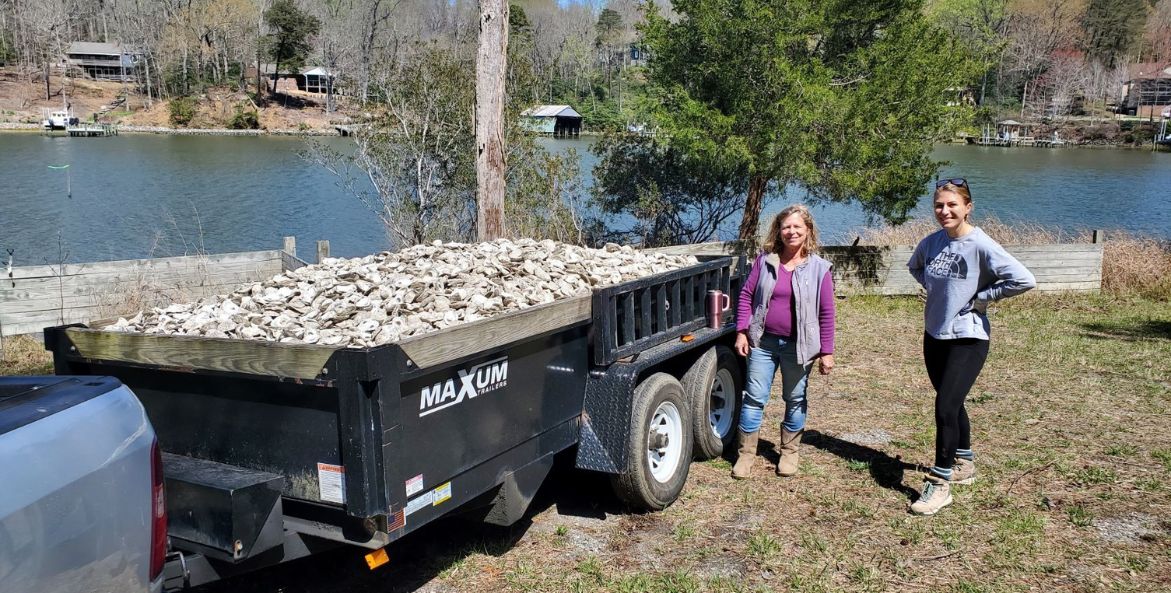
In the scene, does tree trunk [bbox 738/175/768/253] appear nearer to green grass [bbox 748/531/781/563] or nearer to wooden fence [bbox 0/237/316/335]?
wooden fence [bbox 0/237/316/335]

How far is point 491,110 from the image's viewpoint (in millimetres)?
9914

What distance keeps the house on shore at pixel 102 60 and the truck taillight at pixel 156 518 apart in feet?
331

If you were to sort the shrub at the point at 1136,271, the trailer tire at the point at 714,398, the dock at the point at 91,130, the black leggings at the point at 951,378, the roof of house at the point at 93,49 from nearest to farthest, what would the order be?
the black leggings at the point at 951,378
the trailer tire at the point at 714,398
the shrub at the point at 1136,271
the dock at the point at 91,130
the roof of house at the point at 93,49

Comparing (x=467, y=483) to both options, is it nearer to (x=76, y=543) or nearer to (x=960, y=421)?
(x=76, y=543)

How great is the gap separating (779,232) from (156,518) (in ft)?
12.7

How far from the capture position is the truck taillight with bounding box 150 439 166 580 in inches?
103

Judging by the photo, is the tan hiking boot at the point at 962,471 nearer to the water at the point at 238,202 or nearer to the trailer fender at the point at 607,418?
the trailer fender at the point at 607,418

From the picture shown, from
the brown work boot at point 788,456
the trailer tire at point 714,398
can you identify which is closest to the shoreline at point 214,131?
the trailer tire at point 714,398

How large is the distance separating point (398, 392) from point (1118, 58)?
115576mm

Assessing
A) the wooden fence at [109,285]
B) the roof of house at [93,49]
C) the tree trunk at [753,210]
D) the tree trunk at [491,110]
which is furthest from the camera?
the roof of house at [93,49]

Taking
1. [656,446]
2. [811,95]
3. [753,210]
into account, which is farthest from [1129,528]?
[753,210]

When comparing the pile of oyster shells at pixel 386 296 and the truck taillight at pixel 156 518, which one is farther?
the pile of oyster shells at pixel 386 296

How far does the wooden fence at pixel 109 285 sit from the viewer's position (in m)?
9.39

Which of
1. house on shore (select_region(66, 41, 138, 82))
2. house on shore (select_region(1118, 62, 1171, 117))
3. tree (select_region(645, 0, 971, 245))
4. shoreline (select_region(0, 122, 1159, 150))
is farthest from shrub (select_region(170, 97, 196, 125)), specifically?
house on shore (select_region(1118, 62, 1171, 117))
